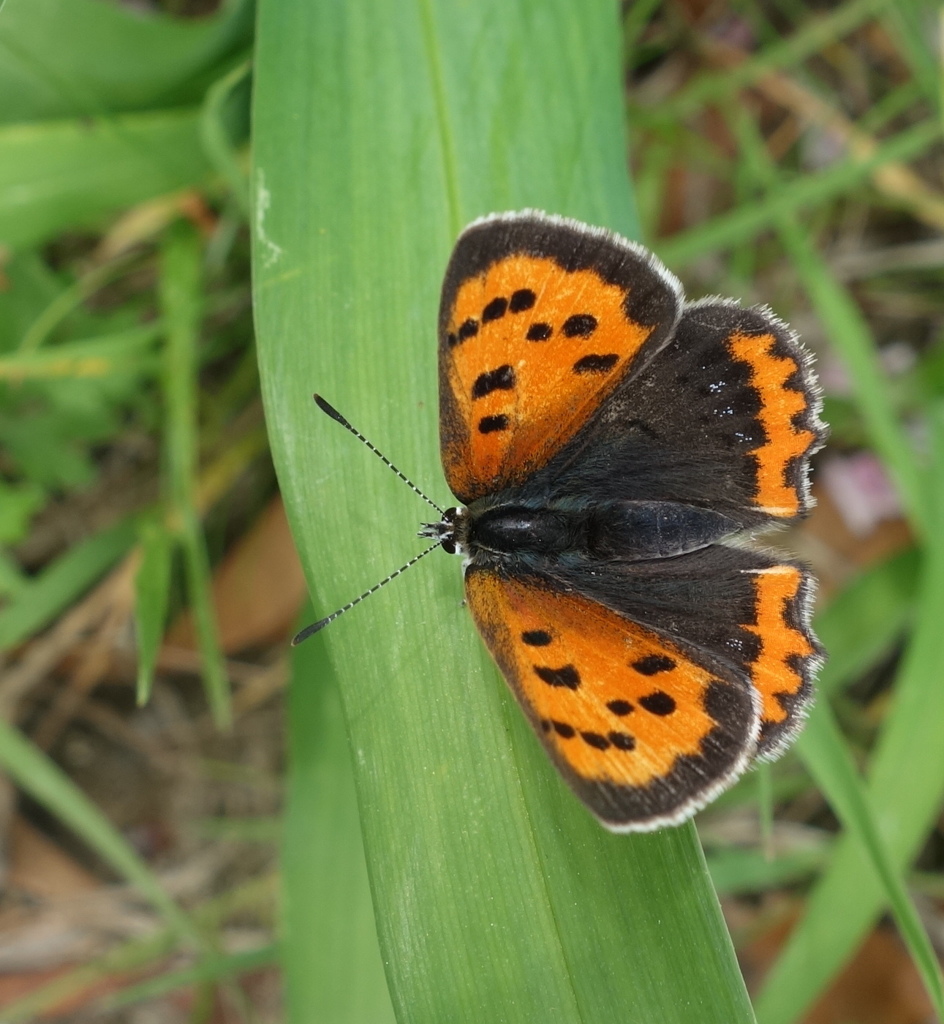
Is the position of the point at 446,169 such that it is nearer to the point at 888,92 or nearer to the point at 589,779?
the point at 589,779

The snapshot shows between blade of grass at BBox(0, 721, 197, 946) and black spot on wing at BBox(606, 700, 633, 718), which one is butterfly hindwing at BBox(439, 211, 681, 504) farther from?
blade of grass at BBox(0, 721, 197, 946)

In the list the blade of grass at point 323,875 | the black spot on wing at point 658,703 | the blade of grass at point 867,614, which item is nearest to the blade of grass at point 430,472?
the black spot on wing at point 658,703

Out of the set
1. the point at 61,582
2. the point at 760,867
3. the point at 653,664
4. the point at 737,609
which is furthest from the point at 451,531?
the point at 760,867

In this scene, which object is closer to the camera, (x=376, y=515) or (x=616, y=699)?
(x=616, y=699)

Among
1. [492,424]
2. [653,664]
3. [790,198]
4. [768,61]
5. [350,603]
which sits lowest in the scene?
[653,664]

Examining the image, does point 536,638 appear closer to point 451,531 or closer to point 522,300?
point 451,531

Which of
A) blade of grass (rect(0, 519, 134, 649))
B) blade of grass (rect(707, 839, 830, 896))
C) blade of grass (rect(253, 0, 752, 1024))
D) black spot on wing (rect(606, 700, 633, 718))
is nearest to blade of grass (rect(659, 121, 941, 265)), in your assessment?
blade of grass (rect(253, 0, 752, 1024))

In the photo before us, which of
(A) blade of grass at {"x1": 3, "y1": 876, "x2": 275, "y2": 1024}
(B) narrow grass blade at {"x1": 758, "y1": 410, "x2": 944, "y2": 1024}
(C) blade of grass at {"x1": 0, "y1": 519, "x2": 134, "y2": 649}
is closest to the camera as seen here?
(B) narrow grass blade at {"x1": 758, "y1": 410, "x2": 944, "y2": 1024}
